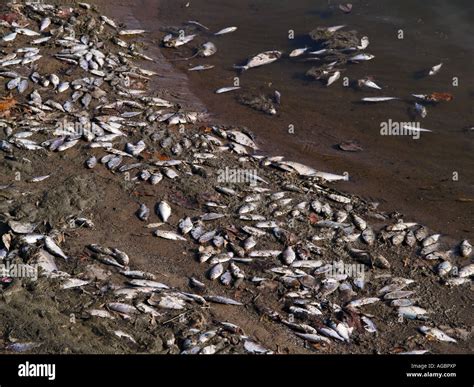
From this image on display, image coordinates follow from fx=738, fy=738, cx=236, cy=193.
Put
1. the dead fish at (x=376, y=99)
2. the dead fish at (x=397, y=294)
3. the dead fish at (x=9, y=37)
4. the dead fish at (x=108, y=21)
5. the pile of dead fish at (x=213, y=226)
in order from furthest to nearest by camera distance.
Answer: the dead fish at (x=108, y=21) < the dead fish at (x=9, y=37) < the dead fish at (x=376, y=99) < the dead fish at (x=397, y=294) < the pile of dead fish at (x=213, y=226)

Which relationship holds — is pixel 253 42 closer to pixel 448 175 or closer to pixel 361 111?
pixel 361 111

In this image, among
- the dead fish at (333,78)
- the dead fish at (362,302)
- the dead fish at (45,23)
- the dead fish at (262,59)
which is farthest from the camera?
the dead fish at (262,59)

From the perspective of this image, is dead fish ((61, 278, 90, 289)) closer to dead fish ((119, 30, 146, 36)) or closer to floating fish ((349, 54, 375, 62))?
dead fish ((119, 30, 146, 36))

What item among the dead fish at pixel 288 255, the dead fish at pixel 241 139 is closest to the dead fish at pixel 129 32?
the dead fish at pixel 241 139

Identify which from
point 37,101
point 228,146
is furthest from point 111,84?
point 228,146

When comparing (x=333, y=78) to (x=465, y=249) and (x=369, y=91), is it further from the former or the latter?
(x=465, y=249)

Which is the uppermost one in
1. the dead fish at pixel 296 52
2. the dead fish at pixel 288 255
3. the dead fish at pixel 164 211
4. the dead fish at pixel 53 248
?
the dead fish at pixel 296 52

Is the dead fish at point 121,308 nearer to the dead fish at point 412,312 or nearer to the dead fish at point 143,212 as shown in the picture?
the dead fish at point 143,212

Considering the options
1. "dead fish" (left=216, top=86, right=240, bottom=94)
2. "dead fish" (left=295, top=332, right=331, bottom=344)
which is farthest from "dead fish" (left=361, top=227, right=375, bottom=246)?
"dead fish" (left=216, top=86, right=240, bottom=94)
